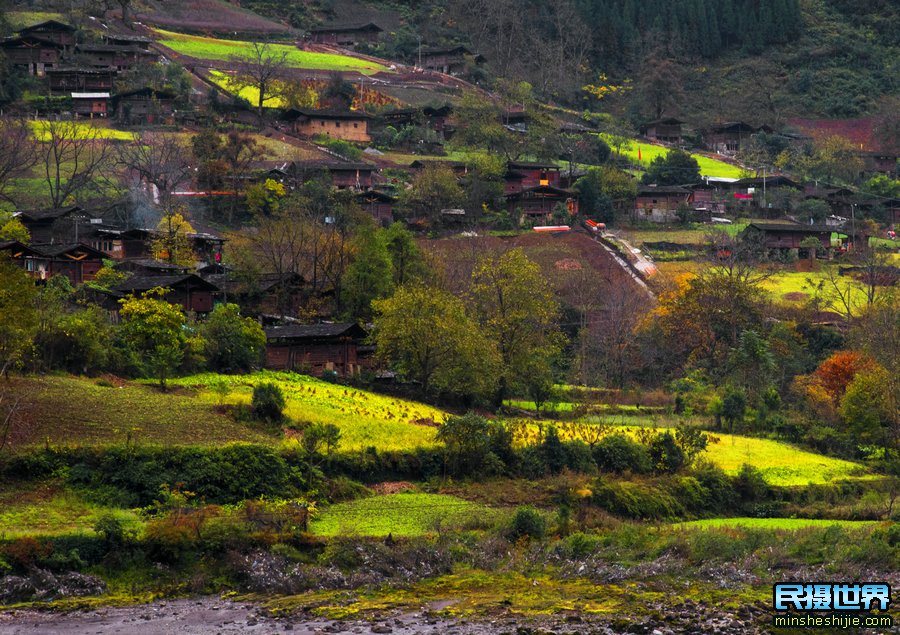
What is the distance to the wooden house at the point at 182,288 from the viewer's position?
50094 millimetres

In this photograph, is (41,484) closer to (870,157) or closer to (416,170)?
(416,170)

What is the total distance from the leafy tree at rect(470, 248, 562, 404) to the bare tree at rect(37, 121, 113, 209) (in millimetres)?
25829

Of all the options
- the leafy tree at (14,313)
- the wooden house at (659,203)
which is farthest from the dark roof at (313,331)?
the wooden house at (659,203)

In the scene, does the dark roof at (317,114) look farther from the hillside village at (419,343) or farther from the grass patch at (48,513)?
the grass patch at (48,513)

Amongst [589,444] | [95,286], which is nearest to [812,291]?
[589,444]

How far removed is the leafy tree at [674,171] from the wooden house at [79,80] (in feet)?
121

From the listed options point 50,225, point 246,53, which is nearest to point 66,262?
point 50,225

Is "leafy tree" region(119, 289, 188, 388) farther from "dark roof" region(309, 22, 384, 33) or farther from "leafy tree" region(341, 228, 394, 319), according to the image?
"dark roof" region(309, 22, 384, 33)

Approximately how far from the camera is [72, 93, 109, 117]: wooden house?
88.9m

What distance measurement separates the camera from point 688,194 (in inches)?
3391

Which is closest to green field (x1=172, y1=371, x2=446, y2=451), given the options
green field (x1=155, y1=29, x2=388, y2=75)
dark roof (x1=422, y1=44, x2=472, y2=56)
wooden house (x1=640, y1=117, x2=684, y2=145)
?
green field (x1=155, y1=29, x2=388, y2=75)

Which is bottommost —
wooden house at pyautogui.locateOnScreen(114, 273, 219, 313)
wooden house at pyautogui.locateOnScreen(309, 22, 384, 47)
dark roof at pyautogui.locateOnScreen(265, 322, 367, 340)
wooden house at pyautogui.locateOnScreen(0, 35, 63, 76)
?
dark roof at pyautogui.locateOnScreen(265, 322, 367, 340)

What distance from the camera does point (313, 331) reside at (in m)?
49.9

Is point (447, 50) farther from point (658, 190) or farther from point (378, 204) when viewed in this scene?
point (378, 204)
